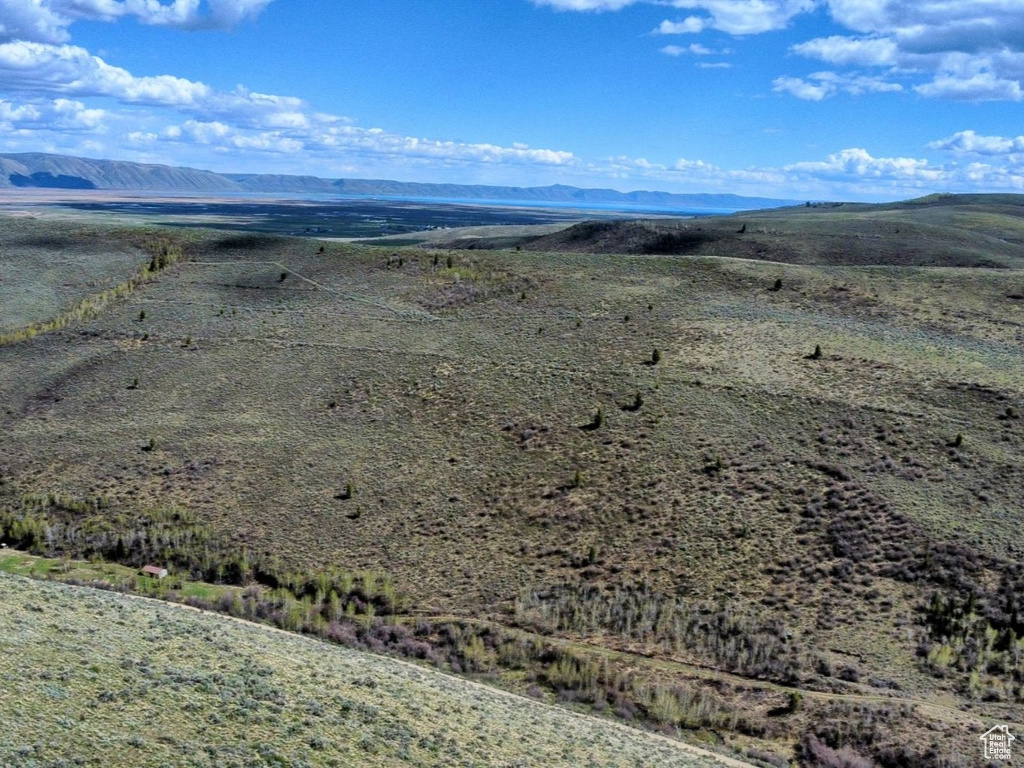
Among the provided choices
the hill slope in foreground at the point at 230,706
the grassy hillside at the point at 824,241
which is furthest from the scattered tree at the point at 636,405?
the grassy hillside at the point at 824,241

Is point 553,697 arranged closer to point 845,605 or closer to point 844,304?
point 845,605

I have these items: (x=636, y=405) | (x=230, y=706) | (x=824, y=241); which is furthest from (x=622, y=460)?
(x=824, y=241)

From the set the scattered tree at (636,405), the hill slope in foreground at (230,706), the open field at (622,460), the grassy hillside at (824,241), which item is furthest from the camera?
the grassy hillside at (824,241)

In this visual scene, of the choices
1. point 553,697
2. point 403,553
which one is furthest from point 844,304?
point 553,697

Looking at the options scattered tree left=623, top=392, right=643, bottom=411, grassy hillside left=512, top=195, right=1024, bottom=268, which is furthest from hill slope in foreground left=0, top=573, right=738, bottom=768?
grassy hillside left=512, top=195, right=1024, bottom=268

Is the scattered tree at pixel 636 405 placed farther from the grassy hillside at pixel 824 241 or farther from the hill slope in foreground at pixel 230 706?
the grassy hillside at pixel 824 241

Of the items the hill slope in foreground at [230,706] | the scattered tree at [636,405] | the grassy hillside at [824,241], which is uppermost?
the grassy hillside at [824,241]

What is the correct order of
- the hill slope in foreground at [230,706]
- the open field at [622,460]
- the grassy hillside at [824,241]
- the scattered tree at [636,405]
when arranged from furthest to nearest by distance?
the grassy hillside at [824,241], the scattered tree at [636,405], the open field at [622,460], the hill slope in foreground at [230,706]
